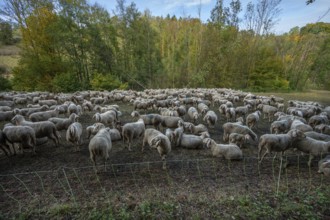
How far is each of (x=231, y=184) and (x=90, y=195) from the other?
3233mm

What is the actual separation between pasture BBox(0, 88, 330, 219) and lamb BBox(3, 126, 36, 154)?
1.57 feet

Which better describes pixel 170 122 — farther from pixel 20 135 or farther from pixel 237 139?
pixel 20 135

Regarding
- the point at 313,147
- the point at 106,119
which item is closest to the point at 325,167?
the point at 313,147

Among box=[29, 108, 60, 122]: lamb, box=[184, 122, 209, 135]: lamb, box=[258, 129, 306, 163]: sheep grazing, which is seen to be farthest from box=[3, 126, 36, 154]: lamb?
box=[258, 129, 306, 163]: sheep grazing

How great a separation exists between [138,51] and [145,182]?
1106 inches

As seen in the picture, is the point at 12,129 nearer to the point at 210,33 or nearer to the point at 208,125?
the point at 208,125

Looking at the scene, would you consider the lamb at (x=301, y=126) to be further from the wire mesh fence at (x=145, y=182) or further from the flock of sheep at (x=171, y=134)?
the wire mesh fence at (x=145, y=182)

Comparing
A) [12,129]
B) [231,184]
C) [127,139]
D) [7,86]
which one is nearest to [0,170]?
[12,129]

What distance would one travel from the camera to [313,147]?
6.46 meters

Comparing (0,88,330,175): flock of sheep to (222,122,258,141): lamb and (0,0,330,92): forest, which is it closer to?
(222,122,258,141): lamb

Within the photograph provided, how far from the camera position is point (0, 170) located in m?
6.08

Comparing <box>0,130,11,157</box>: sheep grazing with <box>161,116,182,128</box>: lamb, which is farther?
<box>161,116,182,128</box>: lamb

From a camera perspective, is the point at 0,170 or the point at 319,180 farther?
the point at 0,170

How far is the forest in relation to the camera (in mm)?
27031
